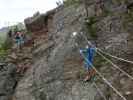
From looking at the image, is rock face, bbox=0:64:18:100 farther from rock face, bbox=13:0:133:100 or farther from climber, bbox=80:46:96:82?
climber, bbox=80:46:96:82

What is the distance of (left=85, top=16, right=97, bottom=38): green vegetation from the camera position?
68.2 feet

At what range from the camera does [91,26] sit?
2145cm

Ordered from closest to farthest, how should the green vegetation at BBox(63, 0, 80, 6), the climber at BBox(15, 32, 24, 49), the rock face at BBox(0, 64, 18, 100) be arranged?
1. the rock face at BBox(0, 64, 18, 100)
2. the green vegetation at BBox(63, 0, 80, 6)
3. the climber at BBox(15, 32, 24, 49)

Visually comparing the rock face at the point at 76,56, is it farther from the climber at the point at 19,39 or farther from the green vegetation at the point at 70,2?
the climber at the point at 19,39

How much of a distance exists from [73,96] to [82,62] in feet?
7.73

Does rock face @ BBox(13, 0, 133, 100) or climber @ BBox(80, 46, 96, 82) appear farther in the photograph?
rock face @ BBox(13, 0, 133, 100)

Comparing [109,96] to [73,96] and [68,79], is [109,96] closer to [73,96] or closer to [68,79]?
[73,96]

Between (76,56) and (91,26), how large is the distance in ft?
7.99

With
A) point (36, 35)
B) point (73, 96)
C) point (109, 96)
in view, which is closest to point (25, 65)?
point (36, 35)

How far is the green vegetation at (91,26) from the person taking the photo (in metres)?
20.8

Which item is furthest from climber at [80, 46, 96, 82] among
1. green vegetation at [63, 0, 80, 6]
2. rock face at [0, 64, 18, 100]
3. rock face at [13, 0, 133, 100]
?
green vegetation at [63, 0, 80, 6]

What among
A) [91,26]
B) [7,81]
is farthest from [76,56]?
[7,81]

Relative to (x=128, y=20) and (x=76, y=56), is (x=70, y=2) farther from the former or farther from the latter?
(x=76, y=56)

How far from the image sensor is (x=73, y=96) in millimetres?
17125
